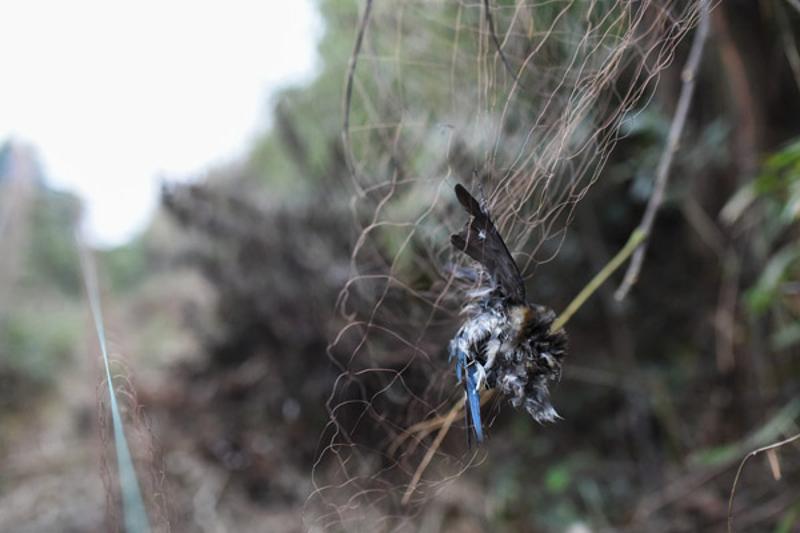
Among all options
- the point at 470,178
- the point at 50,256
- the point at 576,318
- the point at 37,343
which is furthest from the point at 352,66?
the point at 50,256

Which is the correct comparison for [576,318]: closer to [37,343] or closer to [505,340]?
[505,340]

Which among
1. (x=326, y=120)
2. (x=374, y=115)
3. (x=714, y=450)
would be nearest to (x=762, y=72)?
(x=714, y=450)

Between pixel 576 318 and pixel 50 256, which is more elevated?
pixel 50 256

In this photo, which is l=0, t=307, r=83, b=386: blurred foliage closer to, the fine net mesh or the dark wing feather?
the fine net mesh

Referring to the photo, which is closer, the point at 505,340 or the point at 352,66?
the point at 505,340

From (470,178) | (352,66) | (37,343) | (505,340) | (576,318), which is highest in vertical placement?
(37,343)

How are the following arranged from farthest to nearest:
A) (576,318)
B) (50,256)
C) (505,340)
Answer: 1. (50,256)
2. (576,318)
3. (505,340)

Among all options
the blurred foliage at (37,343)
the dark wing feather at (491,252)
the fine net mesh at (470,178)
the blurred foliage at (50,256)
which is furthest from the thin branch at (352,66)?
the blurred foliage at (50,256)
